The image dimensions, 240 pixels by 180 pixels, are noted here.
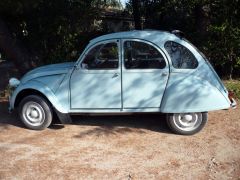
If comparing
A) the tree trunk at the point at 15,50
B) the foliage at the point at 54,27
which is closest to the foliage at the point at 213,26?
the foliage at the point at 54,27

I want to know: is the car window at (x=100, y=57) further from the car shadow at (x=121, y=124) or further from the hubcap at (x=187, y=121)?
the hubcap at (x=187, y=121)

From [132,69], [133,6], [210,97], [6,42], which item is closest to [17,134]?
[132,69]

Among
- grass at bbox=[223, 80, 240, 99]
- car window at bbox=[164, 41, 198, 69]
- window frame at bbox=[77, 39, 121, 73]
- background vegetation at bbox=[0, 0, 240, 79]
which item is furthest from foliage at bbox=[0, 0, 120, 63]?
car window at bbox=[164, 41, 198, 69]

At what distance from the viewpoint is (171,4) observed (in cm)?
1277

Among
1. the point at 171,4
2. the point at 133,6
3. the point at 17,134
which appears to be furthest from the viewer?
the point at 133,6

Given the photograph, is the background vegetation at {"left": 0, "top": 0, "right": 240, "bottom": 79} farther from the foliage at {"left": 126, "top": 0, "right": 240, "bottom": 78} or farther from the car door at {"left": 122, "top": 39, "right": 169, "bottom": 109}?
the car door at {"left": 122, "top": 39, "right": 169, "bottom": 109}

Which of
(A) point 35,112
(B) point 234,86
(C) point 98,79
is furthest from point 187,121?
(B) point 234,86

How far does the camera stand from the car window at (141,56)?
23.9ft

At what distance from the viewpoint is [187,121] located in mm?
7387

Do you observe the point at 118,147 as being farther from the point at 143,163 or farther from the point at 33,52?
the point at 33,52

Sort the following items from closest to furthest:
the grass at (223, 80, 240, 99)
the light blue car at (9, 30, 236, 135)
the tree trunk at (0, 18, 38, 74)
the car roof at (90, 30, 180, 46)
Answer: the light blue car at (9, 30, 236, 135)
the car roof at (90, 30, 180, 46)
the grass at (223, 80, 240, 99)
the tree trunk at (0, 18, 38, 74)

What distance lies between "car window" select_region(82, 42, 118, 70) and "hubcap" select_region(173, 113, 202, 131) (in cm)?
156

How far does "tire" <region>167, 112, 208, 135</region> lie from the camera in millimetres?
7352

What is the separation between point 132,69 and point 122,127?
1272mm
